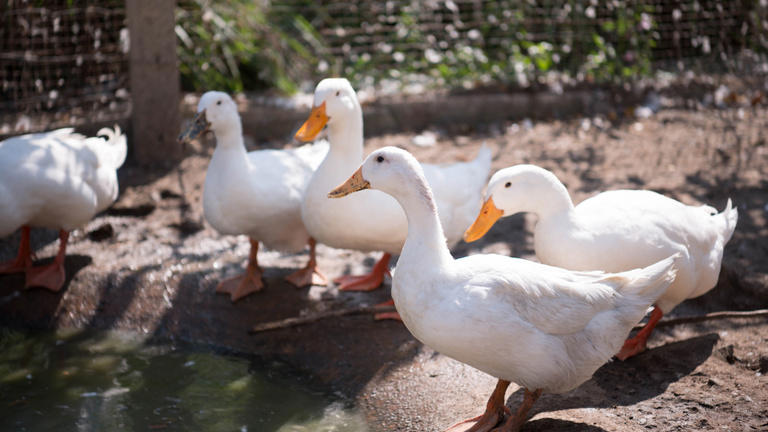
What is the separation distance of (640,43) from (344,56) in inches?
126

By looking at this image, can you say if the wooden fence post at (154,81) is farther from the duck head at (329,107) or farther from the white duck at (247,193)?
the duck head at (329,107)

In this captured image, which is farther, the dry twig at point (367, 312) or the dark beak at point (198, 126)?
the dark beak at point (198, 126)

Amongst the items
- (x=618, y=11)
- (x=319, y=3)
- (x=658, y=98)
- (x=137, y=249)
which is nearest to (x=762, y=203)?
(x=658, y=98)

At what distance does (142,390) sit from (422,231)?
5.55ft

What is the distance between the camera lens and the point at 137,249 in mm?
5020

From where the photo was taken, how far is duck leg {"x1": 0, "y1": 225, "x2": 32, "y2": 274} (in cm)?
470

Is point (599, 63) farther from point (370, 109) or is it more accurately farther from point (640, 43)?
point (370, 109)

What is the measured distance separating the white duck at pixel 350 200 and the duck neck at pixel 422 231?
3.39 feet

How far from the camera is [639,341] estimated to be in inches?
150

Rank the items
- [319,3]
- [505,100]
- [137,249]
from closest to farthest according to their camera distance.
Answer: [137,249], [505,100], [319,3]

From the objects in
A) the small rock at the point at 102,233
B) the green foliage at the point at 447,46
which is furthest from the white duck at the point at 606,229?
the green foliage at the point at 447,46

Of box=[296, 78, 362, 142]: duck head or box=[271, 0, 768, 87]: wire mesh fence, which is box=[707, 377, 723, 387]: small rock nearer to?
box=[296, 78, 362, 142]: duck head

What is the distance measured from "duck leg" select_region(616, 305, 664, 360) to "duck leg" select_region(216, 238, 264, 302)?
210 cm

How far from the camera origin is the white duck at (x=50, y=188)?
4332 mm
